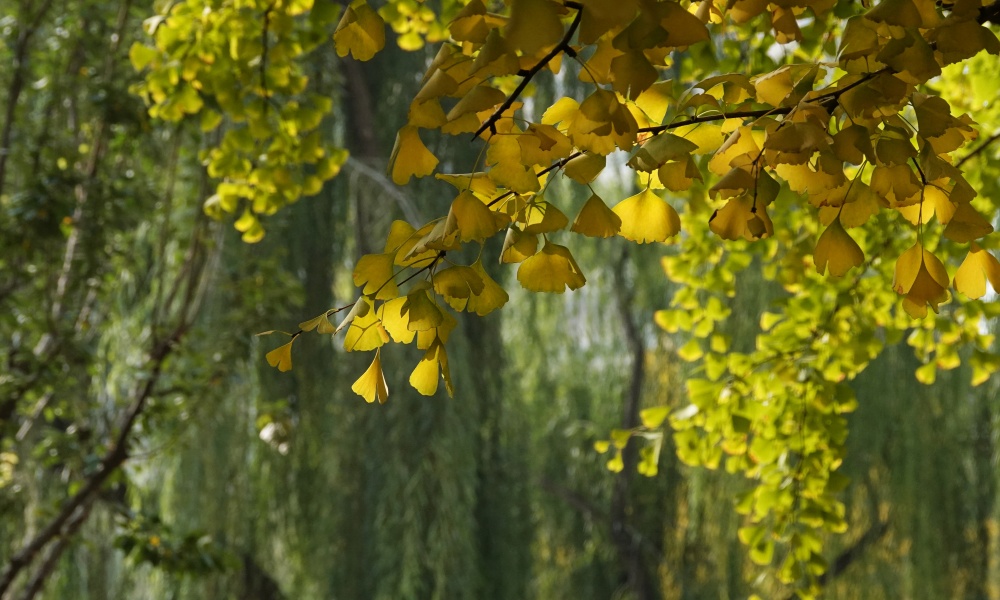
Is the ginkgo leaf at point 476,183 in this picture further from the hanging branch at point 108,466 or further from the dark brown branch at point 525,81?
the hanging branch at point 108,466

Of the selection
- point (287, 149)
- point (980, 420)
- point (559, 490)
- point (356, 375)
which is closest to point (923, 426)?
point (980, 420)

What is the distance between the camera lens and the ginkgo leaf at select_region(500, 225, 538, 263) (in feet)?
1.98

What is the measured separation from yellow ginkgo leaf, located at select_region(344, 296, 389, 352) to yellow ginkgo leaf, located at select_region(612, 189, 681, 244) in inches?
5.8

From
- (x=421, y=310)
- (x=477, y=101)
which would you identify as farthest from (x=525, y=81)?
Result: (x=421, y=310)

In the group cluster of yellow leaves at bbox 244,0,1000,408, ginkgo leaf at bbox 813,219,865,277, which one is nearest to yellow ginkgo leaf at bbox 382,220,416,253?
cluster of yellow leaves at bbox 244,0,1000,408

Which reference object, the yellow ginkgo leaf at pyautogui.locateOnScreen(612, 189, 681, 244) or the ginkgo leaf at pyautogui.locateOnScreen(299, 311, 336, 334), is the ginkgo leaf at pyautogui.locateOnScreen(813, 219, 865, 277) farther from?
the ginkgo leaf at pyautogui.locateOnScreen(299, 311, 336, 334)

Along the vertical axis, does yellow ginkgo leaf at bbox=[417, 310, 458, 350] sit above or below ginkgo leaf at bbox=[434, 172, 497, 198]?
below

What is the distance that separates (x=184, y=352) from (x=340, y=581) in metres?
1.41

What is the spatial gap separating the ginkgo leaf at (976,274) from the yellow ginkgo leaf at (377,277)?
1.11ft

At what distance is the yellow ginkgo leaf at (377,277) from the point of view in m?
0.63

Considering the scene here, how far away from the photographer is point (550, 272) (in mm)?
613

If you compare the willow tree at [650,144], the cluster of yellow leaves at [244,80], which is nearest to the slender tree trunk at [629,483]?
the cluster of yellow leaves at [244,80]

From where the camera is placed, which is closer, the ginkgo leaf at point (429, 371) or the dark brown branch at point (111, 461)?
the ginkgo leaf at point (429, 371)

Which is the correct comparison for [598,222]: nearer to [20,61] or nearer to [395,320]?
[395,320]
